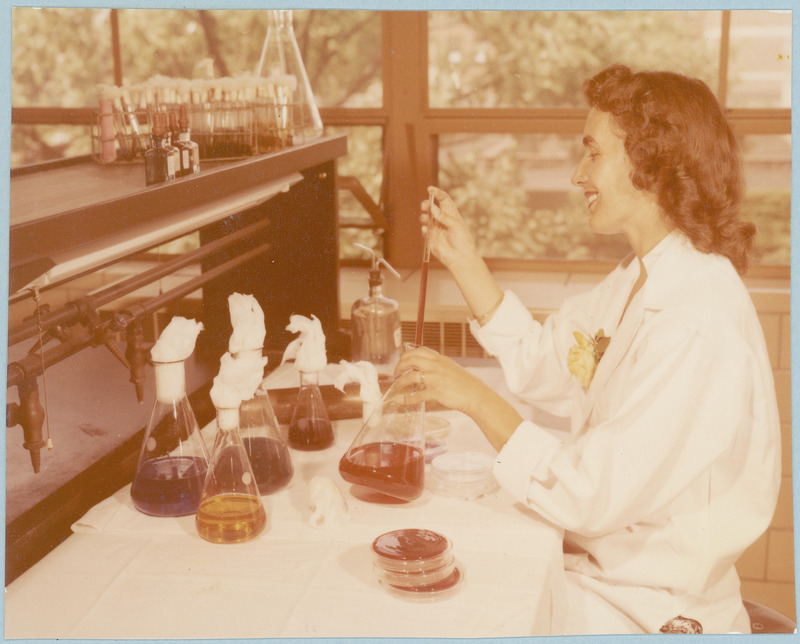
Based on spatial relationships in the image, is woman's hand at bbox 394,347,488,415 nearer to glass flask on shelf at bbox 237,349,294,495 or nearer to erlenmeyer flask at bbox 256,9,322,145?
glass flask on shelf at bbox 237,349,294,495

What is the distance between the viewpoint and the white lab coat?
1.45 meters

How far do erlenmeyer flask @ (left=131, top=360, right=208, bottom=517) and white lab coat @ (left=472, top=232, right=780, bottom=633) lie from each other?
0.52 metres

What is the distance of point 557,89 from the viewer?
296 centimetres

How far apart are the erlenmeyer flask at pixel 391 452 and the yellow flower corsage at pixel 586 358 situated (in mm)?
456

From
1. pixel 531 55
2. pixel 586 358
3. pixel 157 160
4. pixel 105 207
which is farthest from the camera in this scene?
pixel 531 55

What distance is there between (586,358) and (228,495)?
0.85 meters

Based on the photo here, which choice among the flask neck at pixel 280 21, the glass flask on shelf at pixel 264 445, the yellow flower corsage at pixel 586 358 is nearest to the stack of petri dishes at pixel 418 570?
the glass flask on shelf at pixel 264 445

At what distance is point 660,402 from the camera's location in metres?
1.44

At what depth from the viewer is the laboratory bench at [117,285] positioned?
137 centimetres

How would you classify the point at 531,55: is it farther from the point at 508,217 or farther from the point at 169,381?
the point at 169,381

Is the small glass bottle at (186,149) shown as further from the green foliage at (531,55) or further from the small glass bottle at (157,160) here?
the green foliage at (531,55)

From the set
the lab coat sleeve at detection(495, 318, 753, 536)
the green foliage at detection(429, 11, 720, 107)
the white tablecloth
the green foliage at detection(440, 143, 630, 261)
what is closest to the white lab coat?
the lab coat sleeve at detection(495, 318, 753, 536)

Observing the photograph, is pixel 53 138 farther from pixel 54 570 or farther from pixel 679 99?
pixel 679 99

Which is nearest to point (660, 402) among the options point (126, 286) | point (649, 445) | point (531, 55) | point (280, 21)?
point (649, 445)
